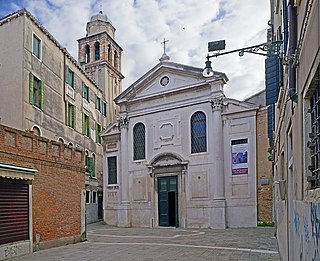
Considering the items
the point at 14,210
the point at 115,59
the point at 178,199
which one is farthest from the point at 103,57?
the point at 14,210

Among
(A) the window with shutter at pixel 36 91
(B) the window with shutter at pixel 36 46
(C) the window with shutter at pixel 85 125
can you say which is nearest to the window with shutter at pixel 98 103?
(C) the window with shutter at pixel 85 125

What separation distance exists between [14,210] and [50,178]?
91.6 inches

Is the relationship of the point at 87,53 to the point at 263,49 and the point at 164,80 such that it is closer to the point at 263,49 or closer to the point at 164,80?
the point at 164,80

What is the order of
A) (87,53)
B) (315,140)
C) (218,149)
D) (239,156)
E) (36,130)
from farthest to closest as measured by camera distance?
(87,53) < (218,149) < (239,156) < (36,130) < (315,140)

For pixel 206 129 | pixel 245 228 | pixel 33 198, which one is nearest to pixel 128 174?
pixel 206 129

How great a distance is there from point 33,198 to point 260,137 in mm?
13577

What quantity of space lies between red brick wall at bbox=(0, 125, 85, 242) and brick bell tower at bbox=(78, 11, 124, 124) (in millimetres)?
20331

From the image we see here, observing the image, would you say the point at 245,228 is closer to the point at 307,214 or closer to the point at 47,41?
the point at 47,41

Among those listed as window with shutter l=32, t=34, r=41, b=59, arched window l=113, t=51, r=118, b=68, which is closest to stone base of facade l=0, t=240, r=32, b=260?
window with shutter l=32, t=34, r=41, b=59

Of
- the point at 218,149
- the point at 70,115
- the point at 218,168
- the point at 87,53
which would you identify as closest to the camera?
the point at 218,168

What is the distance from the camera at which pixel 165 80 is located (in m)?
26.2

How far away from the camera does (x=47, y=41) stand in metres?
22.6

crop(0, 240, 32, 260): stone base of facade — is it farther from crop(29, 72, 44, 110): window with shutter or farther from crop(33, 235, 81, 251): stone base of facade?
crop(29, 72, 44, 110): window with shutter

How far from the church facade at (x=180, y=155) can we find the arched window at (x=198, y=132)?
0.06 metres
